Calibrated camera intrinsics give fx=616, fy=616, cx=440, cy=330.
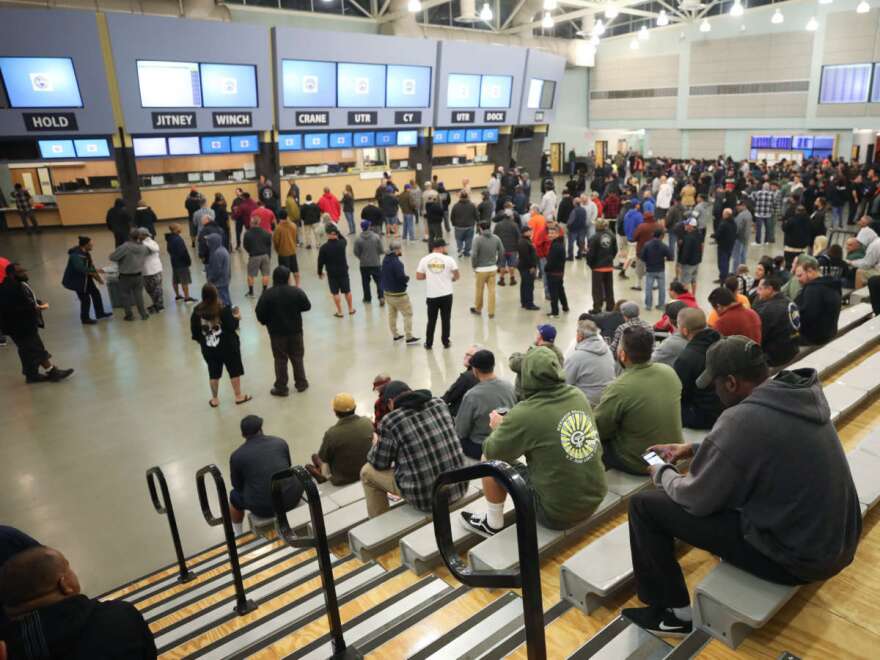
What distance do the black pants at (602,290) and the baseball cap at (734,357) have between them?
283 inches

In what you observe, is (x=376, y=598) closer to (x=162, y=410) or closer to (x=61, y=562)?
(x=61, y=562)

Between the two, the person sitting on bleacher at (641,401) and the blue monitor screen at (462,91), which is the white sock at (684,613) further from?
the blue monitor screen at (462,91)

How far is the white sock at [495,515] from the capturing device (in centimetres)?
339

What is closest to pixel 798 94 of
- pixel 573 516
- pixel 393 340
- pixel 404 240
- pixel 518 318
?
pixel 404 240

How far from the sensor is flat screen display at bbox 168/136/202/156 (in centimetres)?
1784

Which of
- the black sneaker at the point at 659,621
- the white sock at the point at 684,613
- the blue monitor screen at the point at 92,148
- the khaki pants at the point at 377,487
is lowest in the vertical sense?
the khaki pants at the point at 377,487

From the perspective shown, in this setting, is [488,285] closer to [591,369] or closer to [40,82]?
[591,369]

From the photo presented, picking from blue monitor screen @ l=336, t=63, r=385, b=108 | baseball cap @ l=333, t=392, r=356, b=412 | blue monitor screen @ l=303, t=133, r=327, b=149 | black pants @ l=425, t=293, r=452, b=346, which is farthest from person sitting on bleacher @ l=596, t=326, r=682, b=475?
blue monitor screen @ l=303, t=133, r=327, b=149

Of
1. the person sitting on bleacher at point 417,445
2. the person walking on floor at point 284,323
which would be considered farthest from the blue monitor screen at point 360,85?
the person sitting on bleacher at point 417,445

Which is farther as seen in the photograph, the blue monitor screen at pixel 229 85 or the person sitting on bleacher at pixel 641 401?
the blue monitor screen at pixel 229 85

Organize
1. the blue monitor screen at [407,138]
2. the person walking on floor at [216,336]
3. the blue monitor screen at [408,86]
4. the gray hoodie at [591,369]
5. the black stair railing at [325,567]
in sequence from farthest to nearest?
the blue monitor screen at [407,138], the blue monitor screen at [408,86], the person walking on floor at [216,336], the gray hoodie at [591,369], the black stair railing at [325,567]

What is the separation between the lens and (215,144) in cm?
1836

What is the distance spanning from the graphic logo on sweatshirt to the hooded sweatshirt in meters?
0.84

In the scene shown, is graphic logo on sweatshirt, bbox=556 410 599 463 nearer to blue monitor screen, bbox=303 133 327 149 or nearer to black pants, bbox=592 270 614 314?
black pants, bbox=592 270 614 314
